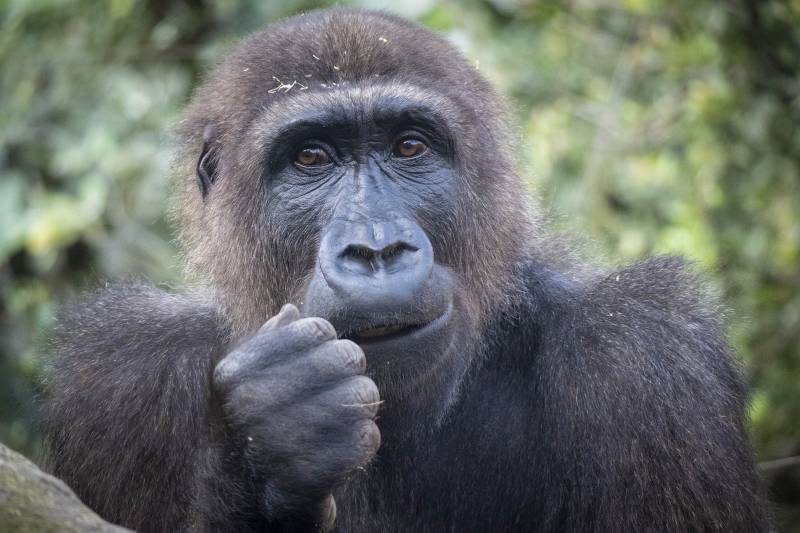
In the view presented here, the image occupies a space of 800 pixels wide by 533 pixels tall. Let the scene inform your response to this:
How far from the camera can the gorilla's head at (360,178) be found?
12.4ft

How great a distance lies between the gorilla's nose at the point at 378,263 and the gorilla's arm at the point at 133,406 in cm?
70

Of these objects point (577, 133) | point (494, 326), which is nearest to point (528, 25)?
point (577, 133)

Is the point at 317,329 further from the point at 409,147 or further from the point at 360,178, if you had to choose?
the point at 409,147

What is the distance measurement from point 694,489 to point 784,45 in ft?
14.9

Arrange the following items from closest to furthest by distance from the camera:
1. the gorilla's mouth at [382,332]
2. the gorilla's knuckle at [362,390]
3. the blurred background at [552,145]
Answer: the gorilla's knuckle at [362,390]
the gorilla's mouth at [382,332]
the blurred background at [552,145]

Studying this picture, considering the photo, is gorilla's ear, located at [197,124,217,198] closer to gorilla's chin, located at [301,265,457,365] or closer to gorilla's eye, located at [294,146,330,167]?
gorilla's eye, located at [294,146,330,167]

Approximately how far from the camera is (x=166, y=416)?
172 inches

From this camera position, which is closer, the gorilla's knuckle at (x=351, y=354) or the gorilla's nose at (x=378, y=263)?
the gorilla's knuckle at (x=351, y=354)

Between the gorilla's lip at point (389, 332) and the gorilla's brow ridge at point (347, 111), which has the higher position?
the gorilla's brow ridge at point (347, 111)

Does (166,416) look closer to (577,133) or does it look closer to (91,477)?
(91,477)

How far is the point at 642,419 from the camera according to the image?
13.0ft

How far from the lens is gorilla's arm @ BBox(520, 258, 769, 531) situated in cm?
386

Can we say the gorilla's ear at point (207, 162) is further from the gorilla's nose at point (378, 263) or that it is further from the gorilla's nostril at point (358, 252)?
the gorilla's nostril at point (358, 252)

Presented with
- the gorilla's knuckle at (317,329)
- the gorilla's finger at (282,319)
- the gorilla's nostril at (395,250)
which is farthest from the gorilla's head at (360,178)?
the gorilla's knuckle at (317,329)
